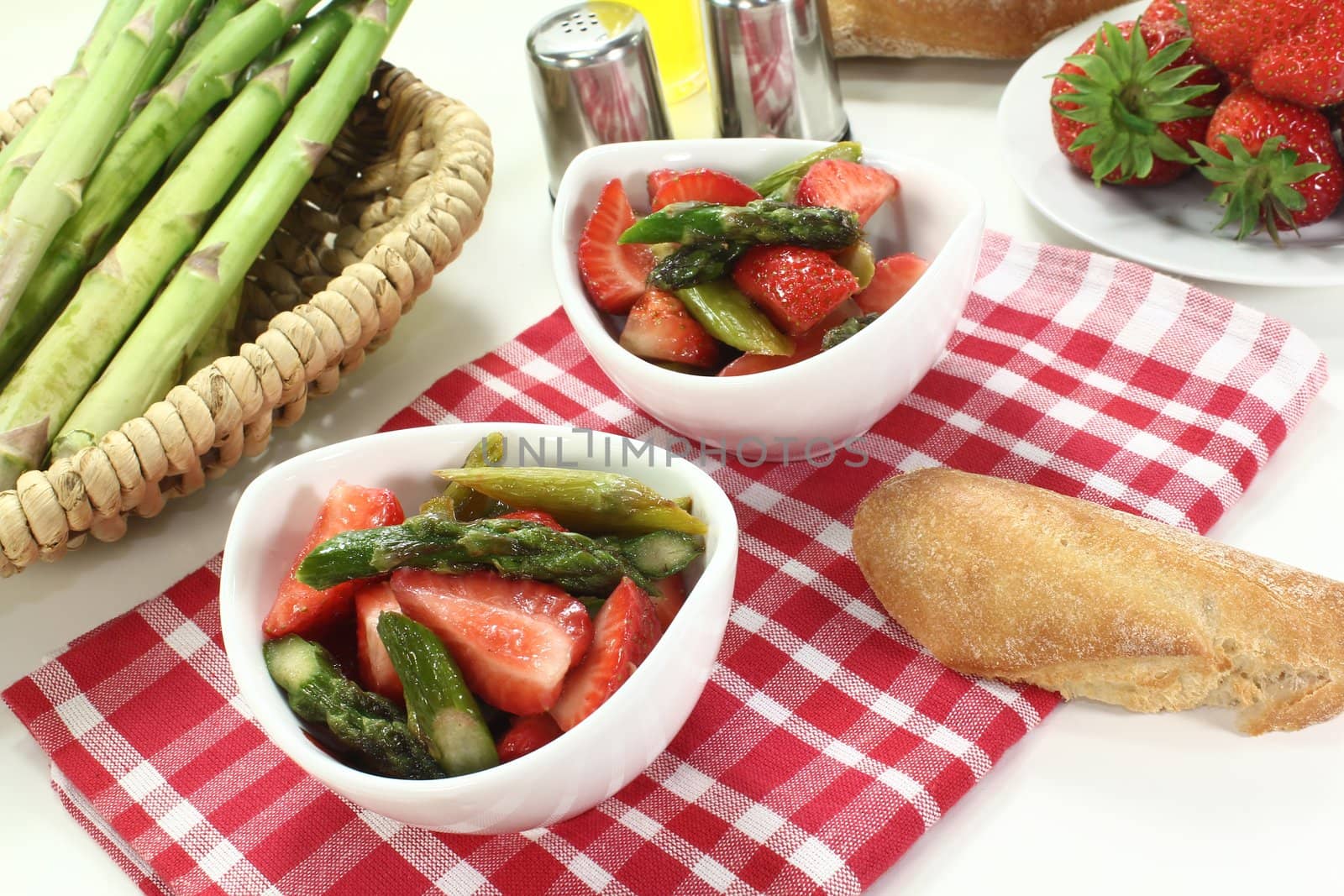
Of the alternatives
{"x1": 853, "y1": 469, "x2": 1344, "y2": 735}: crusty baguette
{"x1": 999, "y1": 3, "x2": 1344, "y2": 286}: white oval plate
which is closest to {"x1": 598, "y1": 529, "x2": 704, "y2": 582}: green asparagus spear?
{"x1": 853, "y1": 469, "x2": 1344, "y2": 735}: crusty baguette

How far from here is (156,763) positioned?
1120 millimetres

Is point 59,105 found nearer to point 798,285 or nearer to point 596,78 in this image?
point 596,78

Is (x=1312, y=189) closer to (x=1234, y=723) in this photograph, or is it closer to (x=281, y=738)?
(x=1234, y=723)

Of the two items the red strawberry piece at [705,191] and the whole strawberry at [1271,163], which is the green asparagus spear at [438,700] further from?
the whole strawberry at [1271,163]

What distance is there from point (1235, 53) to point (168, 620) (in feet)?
4.59

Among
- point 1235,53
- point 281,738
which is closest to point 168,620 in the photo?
point 281,738

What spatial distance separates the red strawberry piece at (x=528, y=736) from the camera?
0.90 meters

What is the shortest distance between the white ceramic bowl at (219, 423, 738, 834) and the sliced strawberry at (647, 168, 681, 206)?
15.5 inches

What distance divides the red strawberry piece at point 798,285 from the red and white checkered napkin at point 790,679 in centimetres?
9

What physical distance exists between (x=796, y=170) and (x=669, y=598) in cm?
55

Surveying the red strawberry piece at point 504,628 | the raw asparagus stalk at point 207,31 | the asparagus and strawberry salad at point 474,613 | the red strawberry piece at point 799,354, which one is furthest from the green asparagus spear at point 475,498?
the raw asparagus stalk at point 207,31

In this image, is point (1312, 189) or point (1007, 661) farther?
point (1312, 189)

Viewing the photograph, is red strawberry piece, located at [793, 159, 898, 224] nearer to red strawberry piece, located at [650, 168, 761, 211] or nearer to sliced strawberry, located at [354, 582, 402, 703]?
red strawberry piece, located at [650, 168, 761, 211]

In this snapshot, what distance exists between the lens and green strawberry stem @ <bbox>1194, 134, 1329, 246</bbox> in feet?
4.62
